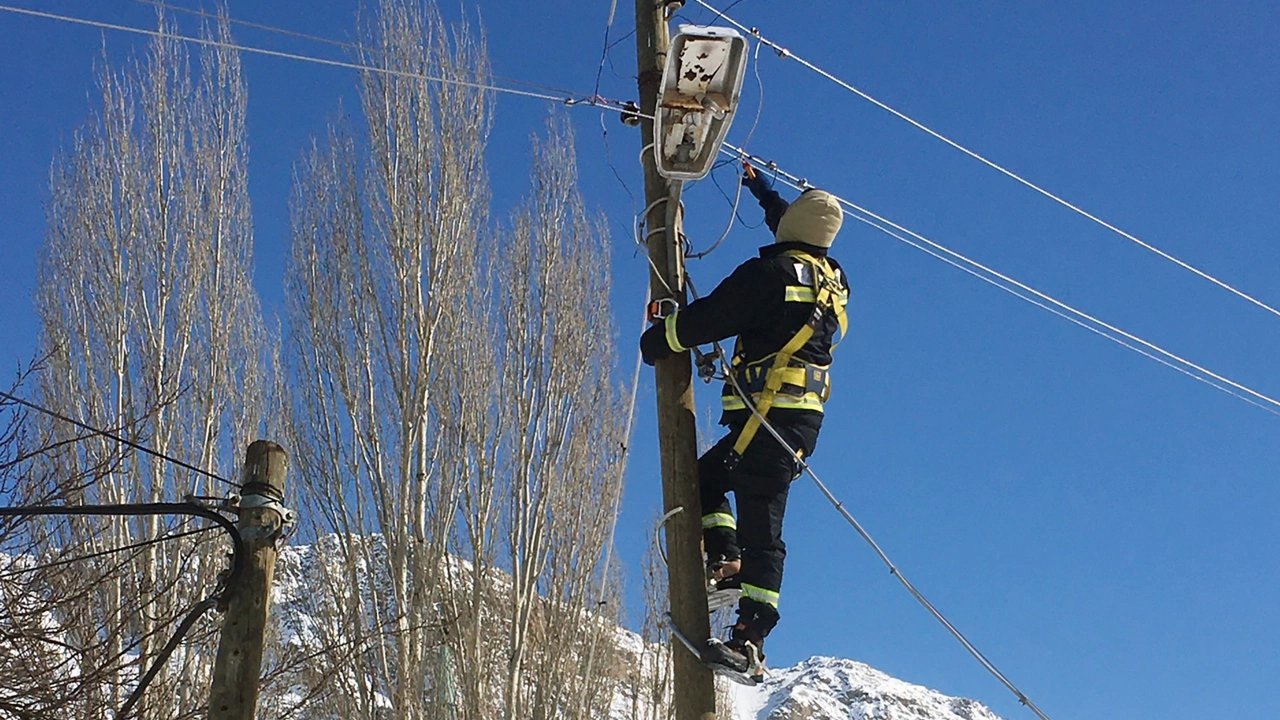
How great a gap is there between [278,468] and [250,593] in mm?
420

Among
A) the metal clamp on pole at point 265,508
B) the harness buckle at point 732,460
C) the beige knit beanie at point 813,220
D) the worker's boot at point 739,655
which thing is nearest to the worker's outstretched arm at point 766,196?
the beige knit beanie at point 813,220

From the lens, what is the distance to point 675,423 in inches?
148

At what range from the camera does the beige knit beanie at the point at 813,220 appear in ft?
12.9

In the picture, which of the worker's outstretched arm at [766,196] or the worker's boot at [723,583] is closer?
the worker's boot at [723,583]

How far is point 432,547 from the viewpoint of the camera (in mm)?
9625

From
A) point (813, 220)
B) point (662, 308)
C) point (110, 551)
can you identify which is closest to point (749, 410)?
point (662, 308)

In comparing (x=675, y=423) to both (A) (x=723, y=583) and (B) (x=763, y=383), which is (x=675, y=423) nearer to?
(B) (x=763, y=383)

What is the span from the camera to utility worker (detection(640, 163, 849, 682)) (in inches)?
143

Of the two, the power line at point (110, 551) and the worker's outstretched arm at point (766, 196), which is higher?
the worker's outstretched arm at point (766, 196)

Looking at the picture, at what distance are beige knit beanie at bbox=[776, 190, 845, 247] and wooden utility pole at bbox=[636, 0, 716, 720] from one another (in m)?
0.37

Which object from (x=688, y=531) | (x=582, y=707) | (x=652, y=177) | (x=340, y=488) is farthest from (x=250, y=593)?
(x=582, y=707)

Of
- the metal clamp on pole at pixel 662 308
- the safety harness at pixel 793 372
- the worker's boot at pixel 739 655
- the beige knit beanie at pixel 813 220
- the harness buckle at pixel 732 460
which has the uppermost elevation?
the beige knit beanie at pixel 813 220

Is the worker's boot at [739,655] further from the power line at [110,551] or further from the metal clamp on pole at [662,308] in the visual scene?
the power line at [110,551]

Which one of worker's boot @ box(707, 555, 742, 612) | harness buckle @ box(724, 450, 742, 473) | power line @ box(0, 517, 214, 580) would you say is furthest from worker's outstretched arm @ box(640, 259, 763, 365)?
power line @ box(0, 517, 214, 580)
